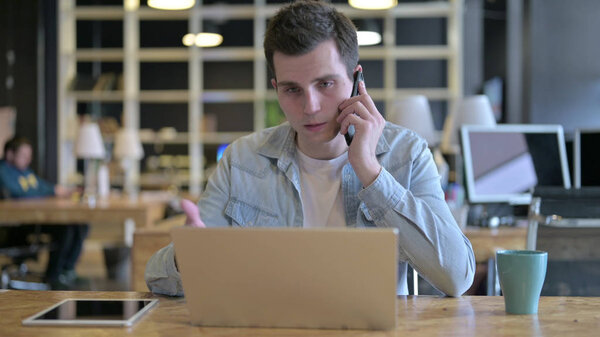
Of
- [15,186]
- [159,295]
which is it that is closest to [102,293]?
[159,295]

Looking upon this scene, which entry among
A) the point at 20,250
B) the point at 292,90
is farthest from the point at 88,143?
the point at 292,90

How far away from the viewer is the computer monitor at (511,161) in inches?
119

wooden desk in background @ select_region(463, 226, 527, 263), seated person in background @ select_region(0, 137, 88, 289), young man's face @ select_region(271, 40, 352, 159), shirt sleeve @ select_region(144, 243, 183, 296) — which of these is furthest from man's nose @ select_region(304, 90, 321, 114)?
seated person in background @ select_region(0, 137, 88, 289)

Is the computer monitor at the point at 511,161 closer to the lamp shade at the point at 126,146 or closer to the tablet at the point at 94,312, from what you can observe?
the tablet at the point at 94,312

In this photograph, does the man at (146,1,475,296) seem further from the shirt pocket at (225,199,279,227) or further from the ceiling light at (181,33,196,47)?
the ceiling light at (181,33,196,47)

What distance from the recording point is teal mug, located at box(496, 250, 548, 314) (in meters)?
1.21

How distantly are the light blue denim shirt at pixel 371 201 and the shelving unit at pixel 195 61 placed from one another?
6.70m

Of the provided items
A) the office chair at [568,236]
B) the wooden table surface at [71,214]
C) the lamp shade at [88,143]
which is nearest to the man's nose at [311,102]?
the office chair at [568,236]

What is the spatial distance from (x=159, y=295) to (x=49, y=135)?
754 centimetres

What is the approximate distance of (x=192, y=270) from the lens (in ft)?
3.44

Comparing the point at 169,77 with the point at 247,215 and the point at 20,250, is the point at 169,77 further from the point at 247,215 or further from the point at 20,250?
the point at 247,215

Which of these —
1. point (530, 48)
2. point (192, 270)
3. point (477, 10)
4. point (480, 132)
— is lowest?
point (192, 270)

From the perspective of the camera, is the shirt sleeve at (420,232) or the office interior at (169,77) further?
the office interior at (169,77)

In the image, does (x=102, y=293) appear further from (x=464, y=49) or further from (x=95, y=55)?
(x=464, y=49)
